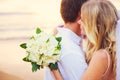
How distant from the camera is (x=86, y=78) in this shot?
2176 millimetres

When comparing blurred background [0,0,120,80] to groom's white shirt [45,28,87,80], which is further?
blurred background [0,0,120,80]

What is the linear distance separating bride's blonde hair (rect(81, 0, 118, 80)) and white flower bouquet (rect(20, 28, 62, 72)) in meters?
0.16

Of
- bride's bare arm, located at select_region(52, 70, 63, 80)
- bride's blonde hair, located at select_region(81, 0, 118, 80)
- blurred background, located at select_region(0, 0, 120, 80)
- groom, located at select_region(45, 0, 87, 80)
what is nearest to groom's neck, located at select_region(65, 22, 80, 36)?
groom, located at select_region(45, 0, 87, 80)

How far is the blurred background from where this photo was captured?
4.39 meters

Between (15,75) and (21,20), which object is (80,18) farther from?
(21,20)

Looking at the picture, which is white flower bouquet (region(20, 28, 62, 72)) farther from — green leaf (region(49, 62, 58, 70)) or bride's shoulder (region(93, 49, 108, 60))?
bride's shoulder (region(93, 49, 108, 60))

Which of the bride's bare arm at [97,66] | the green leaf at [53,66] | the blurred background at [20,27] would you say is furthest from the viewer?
the blurred background at [20,27]

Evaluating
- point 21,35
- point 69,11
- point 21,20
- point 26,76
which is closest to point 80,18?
point 69,11

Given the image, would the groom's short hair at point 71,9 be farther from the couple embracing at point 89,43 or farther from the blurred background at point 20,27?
the blurred background at point 20,27

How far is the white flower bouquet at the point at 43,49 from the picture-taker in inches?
86.4

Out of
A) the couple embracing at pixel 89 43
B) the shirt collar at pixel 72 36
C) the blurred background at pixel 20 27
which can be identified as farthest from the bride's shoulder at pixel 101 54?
the blurred background at pixel 20 27

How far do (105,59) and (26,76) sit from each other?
2260 millimetres

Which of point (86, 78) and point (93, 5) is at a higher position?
point (93, 5)

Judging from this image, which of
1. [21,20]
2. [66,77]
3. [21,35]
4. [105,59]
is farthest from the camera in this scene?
[21,20]
